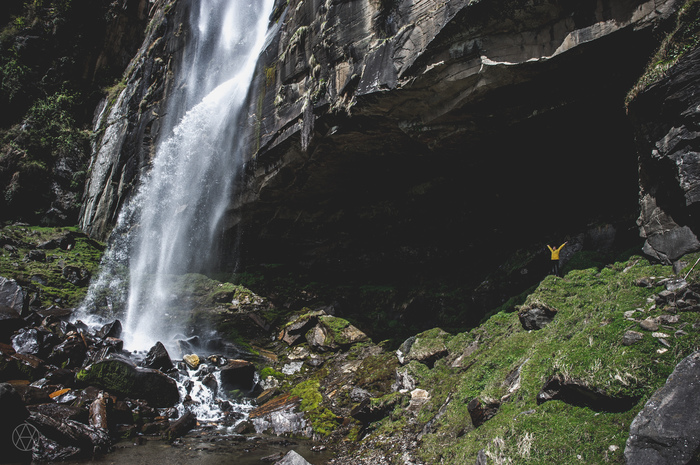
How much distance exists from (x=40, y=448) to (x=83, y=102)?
27795 mm

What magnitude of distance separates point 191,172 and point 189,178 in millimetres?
341

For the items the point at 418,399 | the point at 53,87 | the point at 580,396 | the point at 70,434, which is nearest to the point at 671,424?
the point at 580,396

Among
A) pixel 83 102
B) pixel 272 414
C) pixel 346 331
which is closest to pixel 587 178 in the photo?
pixel 346 331

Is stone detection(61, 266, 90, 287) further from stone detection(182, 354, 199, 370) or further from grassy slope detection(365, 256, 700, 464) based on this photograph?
grassy slope detection(365, 256, 700, 464)

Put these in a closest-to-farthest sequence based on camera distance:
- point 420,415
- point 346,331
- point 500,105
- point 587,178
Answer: point 420,415 < point 500,105 < point 587,178 < point 346,331

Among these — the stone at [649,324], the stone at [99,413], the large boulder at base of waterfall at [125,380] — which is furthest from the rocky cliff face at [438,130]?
the stone at [99,413]

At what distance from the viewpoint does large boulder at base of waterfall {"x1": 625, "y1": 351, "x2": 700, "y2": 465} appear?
2.90 m

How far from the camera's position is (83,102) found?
86.9 feet

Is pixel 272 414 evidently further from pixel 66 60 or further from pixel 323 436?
pixel 66 60

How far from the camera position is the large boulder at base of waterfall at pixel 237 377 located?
10.0 meters

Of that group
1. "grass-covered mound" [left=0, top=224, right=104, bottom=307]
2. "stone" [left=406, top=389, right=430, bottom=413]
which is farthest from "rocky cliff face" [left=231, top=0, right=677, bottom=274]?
"grass-covered mound" [left=0, top=224, right=104, bottom=307]

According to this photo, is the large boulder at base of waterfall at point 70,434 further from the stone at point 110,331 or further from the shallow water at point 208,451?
the stone at point 110,331

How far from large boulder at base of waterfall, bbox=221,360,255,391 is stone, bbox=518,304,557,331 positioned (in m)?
7.19

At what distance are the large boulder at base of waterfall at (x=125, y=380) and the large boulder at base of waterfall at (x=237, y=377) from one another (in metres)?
1.55
